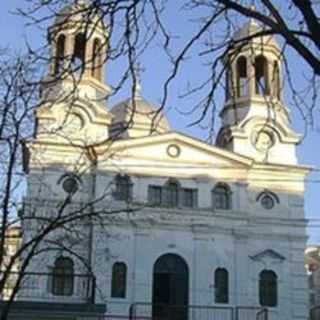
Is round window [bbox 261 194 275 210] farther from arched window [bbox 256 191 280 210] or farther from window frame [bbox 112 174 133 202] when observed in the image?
window frame [bbox 112 174 133 202]

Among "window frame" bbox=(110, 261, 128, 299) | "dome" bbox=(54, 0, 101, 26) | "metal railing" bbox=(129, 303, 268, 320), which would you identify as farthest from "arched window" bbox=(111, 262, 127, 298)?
"dome" bbox=(54, 0, 101, 26)

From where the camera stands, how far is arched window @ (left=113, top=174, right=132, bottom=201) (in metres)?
34.3

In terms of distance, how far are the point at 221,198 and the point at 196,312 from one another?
5472 mm

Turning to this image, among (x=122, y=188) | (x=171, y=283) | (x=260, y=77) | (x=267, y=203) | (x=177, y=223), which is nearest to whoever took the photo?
(x=260, y=77)

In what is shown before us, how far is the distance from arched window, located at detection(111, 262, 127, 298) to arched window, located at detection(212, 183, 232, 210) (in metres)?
5.19

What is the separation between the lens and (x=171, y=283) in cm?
3381

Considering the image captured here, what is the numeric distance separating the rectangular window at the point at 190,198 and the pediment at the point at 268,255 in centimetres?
353

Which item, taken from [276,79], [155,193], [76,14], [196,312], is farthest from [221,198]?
[76,14]

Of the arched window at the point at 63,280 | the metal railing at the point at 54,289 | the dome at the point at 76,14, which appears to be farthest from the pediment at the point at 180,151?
the dome at the point at 76,14

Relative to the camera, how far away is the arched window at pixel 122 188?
34281 mm

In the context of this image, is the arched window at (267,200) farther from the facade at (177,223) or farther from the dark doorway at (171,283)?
the dark doorway at (171,283)

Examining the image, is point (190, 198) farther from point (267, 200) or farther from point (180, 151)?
point (267, 200)

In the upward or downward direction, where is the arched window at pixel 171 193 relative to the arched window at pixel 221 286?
upward

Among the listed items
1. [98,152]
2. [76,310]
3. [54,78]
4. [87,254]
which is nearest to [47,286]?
[87,254]
